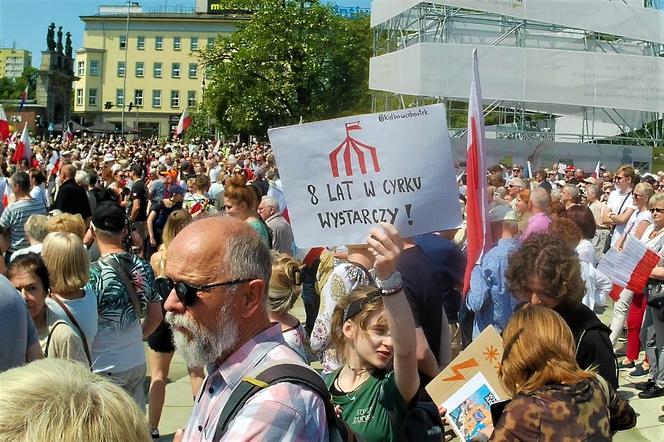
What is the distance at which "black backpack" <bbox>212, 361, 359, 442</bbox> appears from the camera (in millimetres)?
2098

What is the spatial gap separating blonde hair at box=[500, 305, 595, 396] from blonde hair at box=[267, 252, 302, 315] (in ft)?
5.01

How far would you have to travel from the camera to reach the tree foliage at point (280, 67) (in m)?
50.3

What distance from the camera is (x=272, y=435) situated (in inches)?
79.3

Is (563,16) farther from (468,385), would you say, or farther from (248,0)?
(248,0)

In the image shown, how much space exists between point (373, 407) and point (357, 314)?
1.32 feet

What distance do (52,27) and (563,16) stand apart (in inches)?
3026

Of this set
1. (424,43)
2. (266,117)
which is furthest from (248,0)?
(424,43)

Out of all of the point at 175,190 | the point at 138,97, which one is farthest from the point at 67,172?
the point at 138,97

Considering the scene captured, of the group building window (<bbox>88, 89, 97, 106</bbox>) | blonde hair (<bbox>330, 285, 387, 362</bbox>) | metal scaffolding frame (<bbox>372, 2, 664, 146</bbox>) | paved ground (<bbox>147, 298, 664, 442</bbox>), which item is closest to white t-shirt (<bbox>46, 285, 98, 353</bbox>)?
blonde hair (<bbox>330, 285, 387, 362</bbox>)

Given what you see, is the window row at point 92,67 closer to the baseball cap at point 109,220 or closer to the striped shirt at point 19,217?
the striped shirt at point 19,217

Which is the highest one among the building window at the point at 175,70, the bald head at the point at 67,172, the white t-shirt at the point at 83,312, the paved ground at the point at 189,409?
the building window at the point at 175,70

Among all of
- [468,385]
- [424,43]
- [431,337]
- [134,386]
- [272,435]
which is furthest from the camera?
[424,43]

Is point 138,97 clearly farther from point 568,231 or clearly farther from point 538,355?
point 538,355

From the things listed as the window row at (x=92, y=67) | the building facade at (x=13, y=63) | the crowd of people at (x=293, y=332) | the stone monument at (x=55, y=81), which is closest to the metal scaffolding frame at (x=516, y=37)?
the crowd of people at (x=293, y=332)
